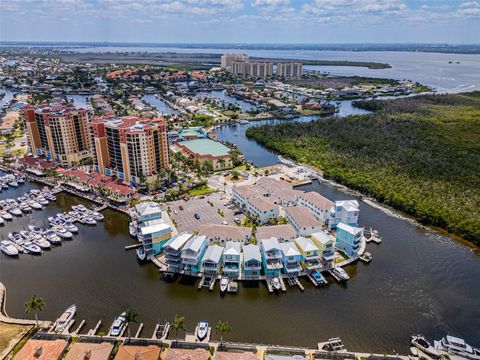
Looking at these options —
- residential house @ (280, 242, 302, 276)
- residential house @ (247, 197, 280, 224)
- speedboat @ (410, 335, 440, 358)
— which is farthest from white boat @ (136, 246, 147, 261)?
speedboat @ (410, 335, 440, 358)

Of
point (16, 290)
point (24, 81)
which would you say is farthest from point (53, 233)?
point (24, 81)

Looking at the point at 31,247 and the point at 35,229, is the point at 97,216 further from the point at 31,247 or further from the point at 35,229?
the point at 31,247

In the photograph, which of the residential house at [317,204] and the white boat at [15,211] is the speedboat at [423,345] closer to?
the residential house at [317,204]

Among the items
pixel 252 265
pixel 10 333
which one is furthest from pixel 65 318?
pixel 252 265

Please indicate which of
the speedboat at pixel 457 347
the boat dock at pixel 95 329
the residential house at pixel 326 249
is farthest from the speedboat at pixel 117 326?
the speedboat at pixel 457 347

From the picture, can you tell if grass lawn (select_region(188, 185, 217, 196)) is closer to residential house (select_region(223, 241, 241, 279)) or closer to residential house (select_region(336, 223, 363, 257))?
residential house (select_region(223, 241, 241, 279))

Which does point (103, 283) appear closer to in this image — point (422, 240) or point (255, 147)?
point (422, 240)
